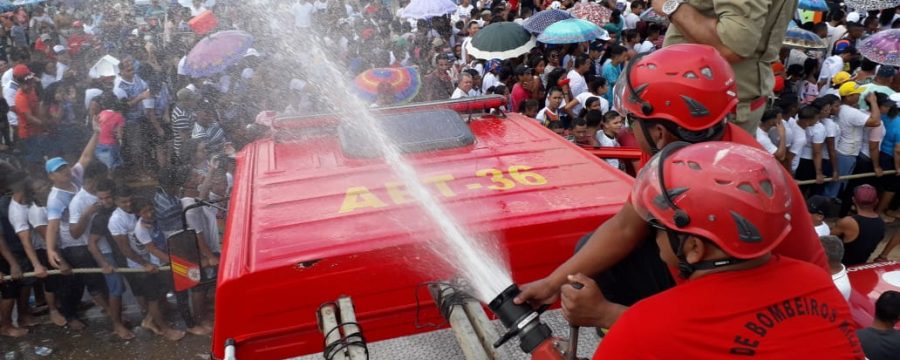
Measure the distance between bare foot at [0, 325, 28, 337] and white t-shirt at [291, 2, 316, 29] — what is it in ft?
32.8

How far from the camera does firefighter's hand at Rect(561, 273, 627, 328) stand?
6.48ft

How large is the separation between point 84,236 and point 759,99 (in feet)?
17.7

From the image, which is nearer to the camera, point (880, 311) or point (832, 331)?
point (832, 331)

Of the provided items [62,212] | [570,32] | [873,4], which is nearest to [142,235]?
[62,212]

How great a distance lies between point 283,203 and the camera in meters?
3.41

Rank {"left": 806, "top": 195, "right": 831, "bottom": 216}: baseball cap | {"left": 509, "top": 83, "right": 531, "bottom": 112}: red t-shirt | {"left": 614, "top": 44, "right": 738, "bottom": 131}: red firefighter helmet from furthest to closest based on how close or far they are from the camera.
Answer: {"left": 509, "top": 83, "right": 531, "bottom": 112}: red t-shirt → {"left": 806, "top": 195, "right": 831, "bottom": 216}: baseball cap → {"left": 614, "top": 44, "right": 738, "bottom": 131}: red firefighter helmet

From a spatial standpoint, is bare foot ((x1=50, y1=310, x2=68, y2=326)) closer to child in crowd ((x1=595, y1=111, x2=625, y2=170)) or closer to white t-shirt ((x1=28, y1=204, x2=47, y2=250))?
white t-shirt ((x1=28, y1=204, x2=47, y2=250))

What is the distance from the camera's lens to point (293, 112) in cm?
573

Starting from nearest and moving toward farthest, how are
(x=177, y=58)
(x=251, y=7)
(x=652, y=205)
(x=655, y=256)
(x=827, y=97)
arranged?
1. (x=652, y=205)
2. (x=655, y=256)
3. (x=827, y=97)
4. (x=177, y=58)
5. (x=251, y=7)

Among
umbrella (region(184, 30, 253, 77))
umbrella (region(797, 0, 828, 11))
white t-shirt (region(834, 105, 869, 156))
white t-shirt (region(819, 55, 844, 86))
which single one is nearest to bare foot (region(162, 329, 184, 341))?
umbrella (region(184, 30, 253, 77))

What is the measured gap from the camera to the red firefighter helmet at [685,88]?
2344 millimetres

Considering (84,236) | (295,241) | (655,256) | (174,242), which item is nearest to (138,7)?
(84,236)

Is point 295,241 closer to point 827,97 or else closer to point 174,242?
point 174,242

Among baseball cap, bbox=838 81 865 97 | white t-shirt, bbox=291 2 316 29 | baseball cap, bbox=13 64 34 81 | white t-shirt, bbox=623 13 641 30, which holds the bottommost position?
white t-shirt, bbox=623 13 641 30
